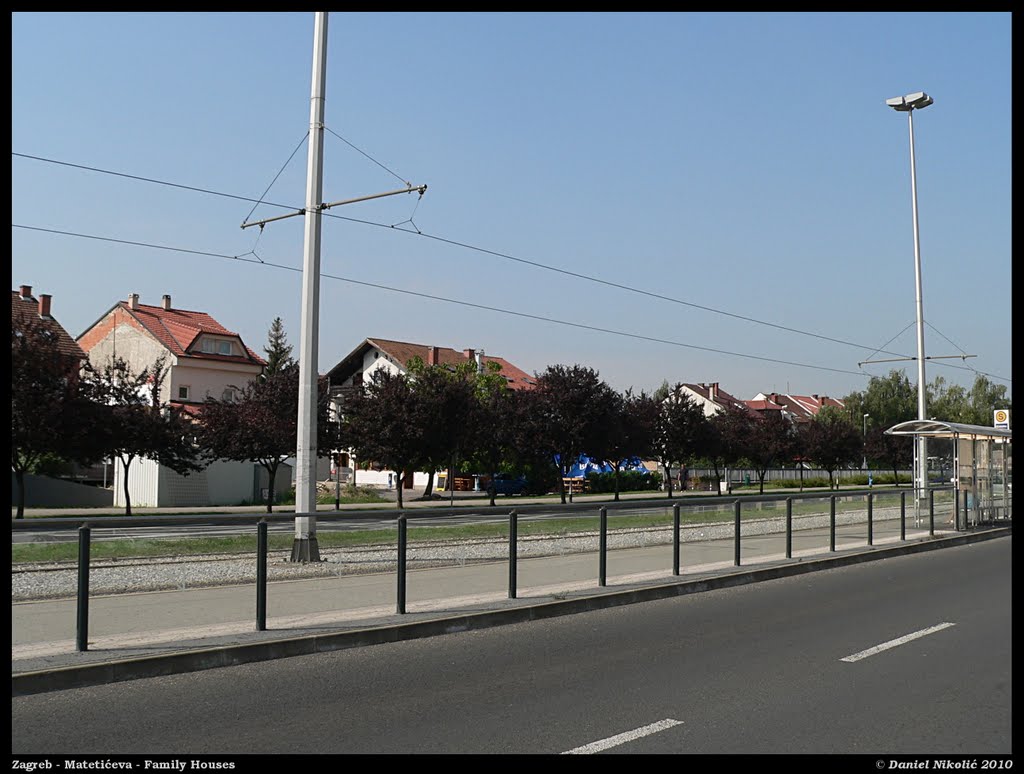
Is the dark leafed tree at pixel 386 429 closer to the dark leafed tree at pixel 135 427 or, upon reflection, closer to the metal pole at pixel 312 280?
the dark leafed tree at pixel 135 427

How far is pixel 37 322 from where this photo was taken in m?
34.1

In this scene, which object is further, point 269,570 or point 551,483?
point 551,483

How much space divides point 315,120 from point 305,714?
488 inches

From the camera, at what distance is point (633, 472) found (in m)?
67.6

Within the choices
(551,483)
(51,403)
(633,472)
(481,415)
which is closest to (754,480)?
(633,472)

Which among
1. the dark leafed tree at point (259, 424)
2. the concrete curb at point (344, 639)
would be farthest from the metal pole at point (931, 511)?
the dark leafed tree at point (259, 424)

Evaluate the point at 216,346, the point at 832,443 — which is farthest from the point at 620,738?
the point at 832,443

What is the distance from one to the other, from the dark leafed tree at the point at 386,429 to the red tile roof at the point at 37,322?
1108 centimetres

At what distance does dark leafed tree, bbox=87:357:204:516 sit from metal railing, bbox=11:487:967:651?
76.5 ft

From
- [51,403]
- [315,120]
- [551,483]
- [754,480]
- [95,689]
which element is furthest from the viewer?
[754,480]

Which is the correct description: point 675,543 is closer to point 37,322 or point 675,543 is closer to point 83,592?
point 83,592

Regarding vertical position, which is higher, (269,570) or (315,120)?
(315,120)

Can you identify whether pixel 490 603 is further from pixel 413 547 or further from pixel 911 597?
pixel 911 597

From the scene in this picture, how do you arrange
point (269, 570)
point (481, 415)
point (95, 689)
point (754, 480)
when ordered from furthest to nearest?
point (754, 480), point (481, 415), point (269, 570), point (95, 689)
